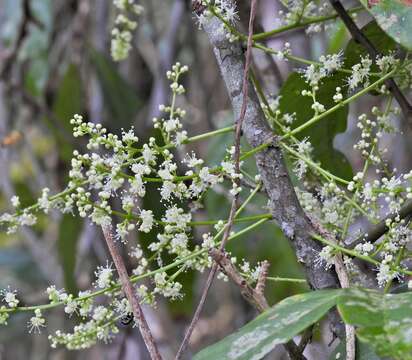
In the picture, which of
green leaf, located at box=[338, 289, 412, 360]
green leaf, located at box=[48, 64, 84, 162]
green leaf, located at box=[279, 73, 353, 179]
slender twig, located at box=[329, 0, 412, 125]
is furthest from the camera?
green leaf, located at box=[48, 64, 84, 162]

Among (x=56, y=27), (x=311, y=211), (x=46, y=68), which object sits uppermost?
(x=56, y=27)

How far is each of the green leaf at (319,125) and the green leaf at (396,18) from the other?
0.27m

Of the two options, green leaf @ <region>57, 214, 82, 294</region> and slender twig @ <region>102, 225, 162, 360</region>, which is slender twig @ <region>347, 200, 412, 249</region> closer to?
slender twig @ <region>102, 225, 162, 360</region>

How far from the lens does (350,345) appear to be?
729mm

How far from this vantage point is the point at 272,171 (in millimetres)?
842

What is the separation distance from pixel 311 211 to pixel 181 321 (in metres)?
1.52

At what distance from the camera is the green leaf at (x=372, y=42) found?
1003 mm

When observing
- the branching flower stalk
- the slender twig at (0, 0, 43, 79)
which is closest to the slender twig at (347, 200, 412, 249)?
the branching flower stalk

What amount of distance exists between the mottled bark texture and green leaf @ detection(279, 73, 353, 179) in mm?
178

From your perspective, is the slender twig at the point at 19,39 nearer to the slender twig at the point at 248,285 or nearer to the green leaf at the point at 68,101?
the green leaf at the point at 68,101

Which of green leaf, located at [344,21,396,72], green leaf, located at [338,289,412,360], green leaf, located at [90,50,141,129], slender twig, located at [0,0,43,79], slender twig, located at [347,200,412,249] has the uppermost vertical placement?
slender twig, located at [0,0,43,79]

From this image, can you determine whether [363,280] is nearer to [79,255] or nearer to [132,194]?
[132,194]

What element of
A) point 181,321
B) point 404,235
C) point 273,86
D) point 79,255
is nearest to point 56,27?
point 79,255

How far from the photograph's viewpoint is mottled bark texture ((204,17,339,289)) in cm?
82
